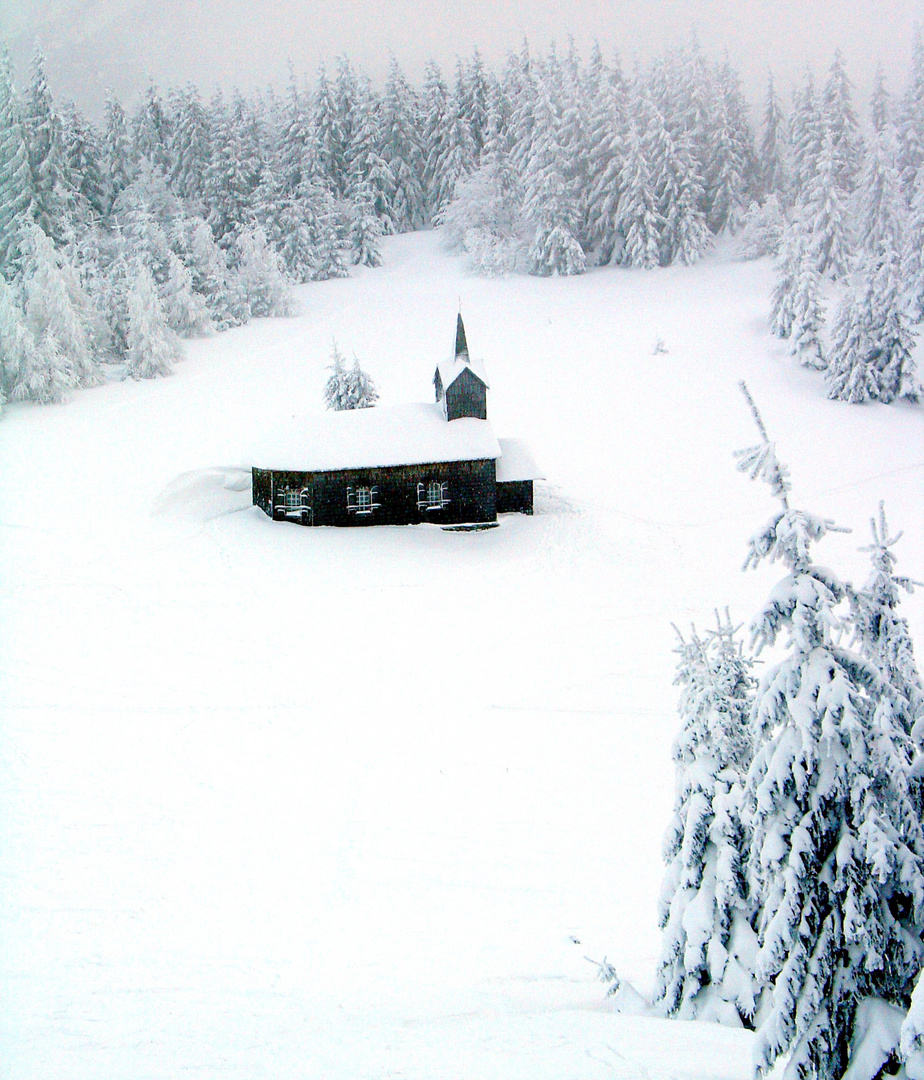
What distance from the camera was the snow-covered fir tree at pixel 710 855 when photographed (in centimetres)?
833

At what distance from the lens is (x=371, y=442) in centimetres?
2922

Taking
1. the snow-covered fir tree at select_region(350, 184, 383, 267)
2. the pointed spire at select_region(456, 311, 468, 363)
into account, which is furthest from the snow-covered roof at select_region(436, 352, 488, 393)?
the snow-covered fir tree at select_region(350, 184, 383, 267)

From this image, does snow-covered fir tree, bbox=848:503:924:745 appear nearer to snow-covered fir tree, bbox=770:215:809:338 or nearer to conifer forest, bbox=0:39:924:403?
conifer forest, bbox=0:39:924:403

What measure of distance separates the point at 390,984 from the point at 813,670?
7.23 m

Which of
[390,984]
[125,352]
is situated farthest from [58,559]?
[125,352]

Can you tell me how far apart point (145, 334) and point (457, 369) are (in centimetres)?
2212

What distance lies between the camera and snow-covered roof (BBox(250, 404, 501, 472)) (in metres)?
28.5

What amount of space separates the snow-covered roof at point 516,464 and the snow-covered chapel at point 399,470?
0.13 ft

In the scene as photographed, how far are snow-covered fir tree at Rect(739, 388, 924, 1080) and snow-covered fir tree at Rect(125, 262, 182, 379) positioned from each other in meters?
42.8

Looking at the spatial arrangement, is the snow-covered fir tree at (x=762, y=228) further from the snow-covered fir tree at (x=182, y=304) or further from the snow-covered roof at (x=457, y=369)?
the snow-covered fir tree at (x=182, y=304)

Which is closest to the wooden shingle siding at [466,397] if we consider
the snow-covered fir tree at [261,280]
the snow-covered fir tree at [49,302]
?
the snow-covered fir tree at [49,302]

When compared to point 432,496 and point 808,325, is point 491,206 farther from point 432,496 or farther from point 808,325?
point 432,496

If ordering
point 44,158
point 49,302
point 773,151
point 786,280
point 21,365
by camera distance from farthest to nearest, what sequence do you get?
point 773,151, point 786,280, point 49,302, point 44,158, point 21,365

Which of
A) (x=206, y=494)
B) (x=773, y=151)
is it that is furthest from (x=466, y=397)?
(x=773, y=151)
